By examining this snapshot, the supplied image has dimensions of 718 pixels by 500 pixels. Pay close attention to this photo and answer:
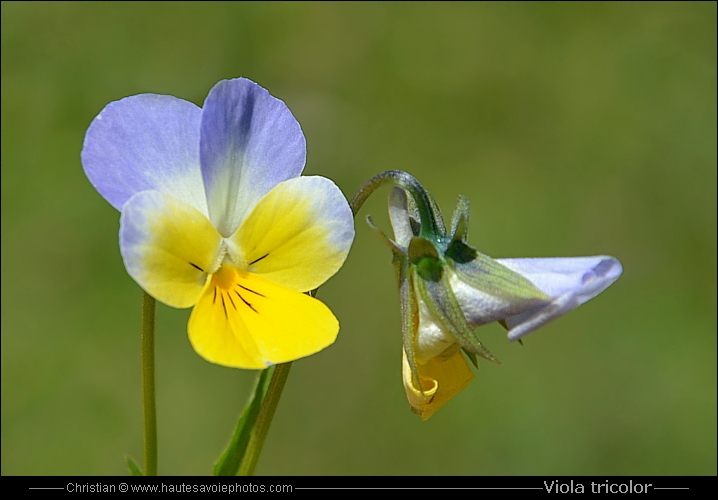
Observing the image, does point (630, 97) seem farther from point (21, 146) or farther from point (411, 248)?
point (411, 248)

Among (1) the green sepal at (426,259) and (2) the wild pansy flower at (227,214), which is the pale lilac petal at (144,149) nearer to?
(2) the wild pansy flower at (227,214)

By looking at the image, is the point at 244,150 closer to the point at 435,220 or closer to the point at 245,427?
the point at 435,220

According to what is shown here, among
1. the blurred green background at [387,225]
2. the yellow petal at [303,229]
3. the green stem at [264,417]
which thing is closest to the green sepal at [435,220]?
the yellow petal at [303,229]

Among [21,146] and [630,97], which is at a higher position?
[630,97]

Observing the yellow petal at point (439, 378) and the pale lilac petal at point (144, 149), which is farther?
the yellow petal at point (439, 378)

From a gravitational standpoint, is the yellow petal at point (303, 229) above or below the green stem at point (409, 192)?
below

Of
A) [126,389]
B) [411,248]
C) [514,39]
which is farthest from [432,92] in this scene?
[411,248]

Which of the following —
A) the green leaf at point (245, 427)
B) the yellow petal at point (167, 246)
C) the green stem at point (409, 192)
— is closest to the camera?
the yellow petal at point (167, 246)

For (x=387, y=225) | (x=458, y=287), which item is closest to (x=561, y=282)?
(x=458, y=287)
